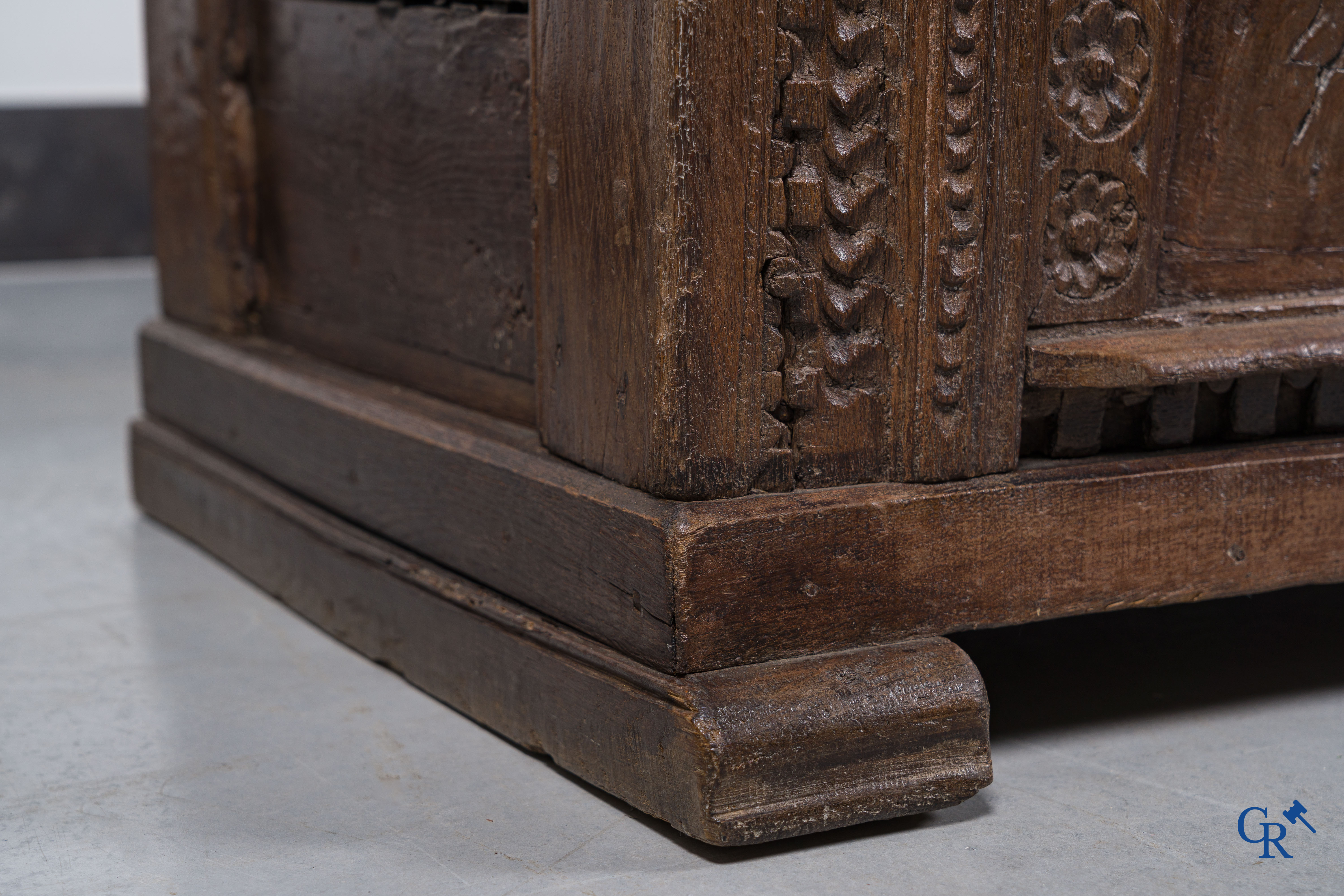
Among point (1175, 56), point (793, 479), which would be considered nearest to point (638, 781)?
point (793, 479)

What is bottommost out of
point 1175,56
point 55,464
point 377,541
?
point 55,464

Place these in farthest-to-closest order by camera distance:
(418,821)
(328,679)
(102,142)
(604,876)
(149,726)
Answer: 1. (102,142)
2. (328,679)
3. (149,726)
4. (418,821)
5. (604,876)

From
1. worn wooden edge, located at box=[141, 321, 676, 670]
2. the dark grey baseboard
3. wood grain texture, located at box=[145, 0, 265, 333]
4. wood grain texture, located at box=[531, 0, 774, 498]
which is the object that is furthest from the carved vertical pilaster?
the dark grey baseboard

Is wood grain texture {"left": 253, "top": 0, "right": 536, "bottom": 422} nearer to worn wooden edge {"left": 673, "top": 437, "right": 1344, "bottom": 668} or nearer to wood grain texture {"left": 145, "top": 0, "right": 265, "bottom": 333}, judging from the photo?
wood grain texture {"left": 145, "top": 0, "right": 265, "bottom": 333}

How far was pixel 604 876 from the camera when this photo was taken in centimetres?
118

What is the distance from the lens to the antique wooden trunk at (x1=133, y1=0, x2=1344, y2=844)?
122cm

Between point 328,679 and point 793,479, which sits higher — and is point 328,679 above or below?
below

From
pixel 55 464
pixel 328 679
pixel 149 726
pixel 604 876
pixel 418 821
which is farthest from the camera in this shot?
pixel 55 464

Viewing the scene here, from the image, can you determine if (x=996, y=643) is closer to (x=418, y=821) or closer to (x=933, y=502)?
(x=933, y=502)

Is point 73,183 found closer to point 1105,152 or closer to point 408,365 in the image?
point 408,365

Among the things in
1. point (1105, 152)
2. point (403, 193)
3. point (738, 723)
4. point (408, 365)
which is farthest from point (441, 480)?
point (1105, 152)

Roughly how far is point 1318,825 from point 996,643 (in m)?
0.52

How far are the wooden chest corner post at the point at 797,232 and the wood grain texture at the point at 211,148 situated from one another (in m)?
1.02

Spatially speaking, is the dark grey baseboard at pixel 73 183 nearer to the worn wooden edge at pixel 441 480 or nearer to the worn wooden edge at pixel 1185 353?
the worn wooden edge at pixel 441 480
